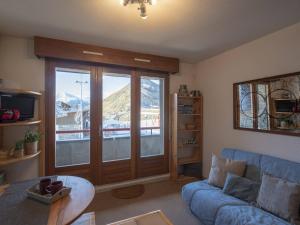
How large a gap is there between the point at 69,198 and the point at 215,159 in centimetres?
200

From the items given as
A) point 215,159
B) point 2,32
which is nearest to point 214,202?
point 215,159

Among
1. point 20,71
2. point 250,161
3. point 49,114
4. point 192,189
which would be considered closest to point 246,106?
point 250,161

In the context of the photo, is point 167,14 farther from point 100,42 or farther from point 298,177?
point 298,177

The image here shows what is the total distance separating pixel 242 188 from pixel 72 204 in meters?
1.86

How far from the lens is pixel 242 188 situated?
2102mm

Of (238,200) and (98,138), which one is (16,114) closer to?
(98,138)

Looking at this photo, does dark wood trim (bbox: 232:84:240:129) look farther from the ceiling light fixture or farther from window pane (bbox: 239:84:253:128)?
the ceiling light fixture

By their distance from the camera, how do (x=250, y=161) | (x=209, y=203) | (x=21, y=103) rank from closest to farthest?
(x=209, y=203) → (x=21, y=103) → (x=250, y=161)

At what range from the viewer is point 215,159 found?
259 cm

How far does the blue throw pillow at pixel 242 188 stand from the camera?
6.70 ft

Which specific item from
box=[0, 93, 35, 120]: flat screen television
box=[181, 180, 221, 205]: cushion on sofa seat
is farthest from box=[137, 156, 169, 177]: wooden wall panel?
box=[0, 93, 35, 120]: flat screen television

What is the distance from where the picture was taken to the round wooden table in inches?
43.7

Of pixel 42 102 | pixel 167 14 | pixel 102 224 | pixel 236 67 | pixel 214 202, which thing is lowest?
pixel 102 224

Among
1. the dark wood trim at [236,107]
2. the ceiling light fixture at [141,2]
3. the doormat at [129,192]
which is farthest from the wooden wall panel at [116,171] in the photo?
the ceiling light fixture at [141,2]
